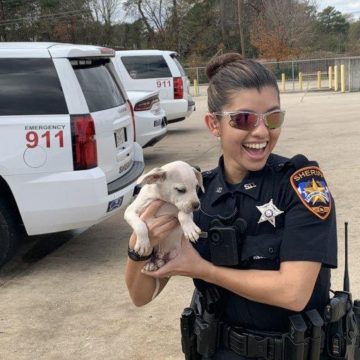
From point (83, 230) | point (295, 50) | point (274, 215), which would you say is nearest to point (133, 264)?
point (274, 215)

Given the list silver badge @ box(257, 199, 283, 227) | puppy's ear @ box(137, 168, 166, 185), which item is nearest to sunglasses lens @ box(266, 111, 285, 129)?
silver badge @ box(257, 199, 283, 227)

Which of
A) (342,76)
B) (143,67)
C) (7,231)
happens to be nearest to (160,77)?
(143,67)

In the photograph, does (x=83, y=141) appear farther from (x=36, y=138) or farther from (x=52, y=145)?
(x=36, y=138)

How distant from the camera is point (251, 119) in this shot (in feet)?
5.79

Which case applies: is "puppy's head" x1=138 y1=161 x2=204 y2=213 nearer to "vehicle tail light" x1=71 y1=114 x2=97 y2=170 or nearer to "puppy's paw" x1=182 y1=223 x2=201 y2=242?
"puppy's paw" x1=182 y1=223 x2=201 y2=242

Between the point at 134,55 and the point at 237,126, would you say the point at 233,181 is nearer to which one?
the point at 237,126

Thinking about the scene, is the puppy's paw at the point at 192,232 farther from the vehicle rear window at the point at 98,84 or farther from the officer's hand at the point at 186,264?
the vehicle rear window at the point at 98,84

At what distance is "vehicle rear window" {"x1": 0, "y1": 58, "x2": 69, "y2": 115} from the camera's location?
4.45 meters

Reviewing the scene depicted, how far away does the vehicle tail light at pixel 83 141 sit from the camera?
4375 mm

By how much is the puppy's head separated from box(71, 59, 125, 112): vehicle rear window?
105 inches

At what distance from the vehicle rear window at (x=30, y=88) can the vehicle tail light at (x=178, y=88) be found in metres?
7.73

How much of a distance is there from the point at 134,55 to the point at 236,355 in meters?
10.8

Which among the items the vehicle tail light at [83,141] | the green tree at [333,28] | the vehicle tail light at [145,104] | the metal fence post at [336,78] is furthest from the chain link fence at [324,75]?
the green tree at [333,28]

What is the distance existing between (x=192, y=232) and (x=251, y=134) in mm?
379
